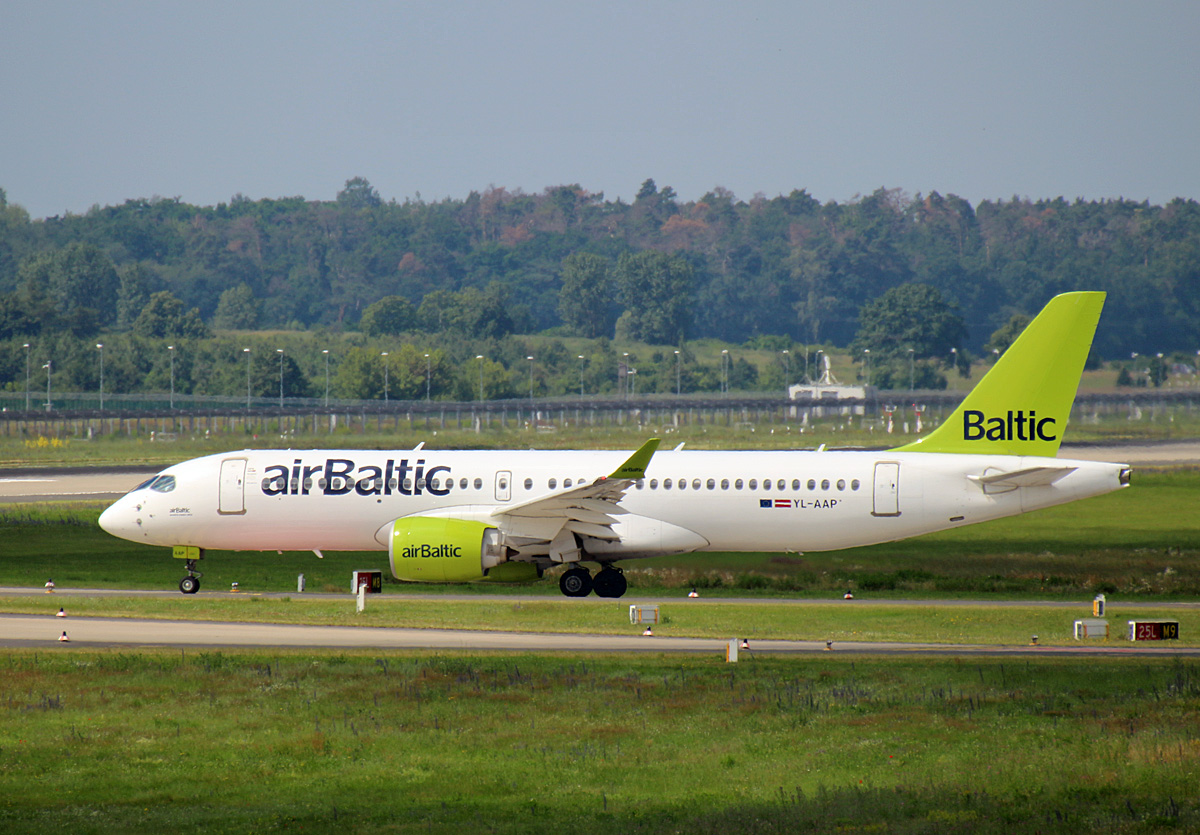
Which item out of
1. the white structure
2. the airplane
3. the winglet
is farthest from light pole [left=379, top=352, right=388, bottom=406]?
the winglet

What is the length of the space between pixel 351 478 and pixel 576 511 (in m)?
6.64

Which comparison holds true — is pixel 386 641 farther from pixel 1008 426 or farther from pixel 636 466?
pixel 1008 426

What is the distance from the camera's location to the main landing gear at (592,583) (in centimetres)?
3566

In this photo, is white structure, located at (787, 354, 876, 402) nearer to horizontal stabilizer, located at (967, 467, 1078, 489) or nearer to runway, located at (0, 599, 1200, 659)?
horizontal stabilizer, located at (967, 467, 1078, 489)

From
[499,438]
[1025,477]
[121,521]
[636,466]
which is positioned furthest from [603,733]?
[499,438]

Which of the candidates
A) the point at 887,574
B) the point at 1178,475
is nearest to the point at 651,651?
the point at 887,574

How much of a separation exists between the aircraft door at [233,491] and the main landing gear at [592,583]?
9.36 m

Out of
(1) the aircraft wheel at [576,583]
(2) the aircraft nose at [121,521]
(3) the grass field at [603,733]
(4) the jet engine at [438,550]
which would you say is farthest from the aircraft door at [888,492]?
(2) the aircraft nose at [121,521]

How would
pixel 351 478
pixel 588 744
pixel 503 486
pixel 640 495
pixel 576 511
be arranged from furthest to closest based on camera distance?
pixel 351 478, pixel 503 486, pixel 640 495, pixel 576 511, pixel 588 744

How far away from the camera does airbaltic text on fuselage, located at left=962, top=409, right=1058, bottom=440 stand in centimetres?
3491

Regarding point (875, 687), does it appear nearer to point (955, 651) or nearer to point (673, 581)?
point (955, 651)

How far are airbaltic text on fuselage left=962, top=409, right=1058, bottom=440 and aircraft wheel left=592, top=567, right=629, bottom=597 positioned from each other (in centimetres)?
1019

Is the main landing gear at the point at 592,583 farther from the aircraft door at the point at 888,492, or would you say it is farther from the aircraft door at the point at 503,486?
the aircraft door at the point at 888,492

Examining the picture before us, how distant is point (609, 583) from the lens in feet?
118
